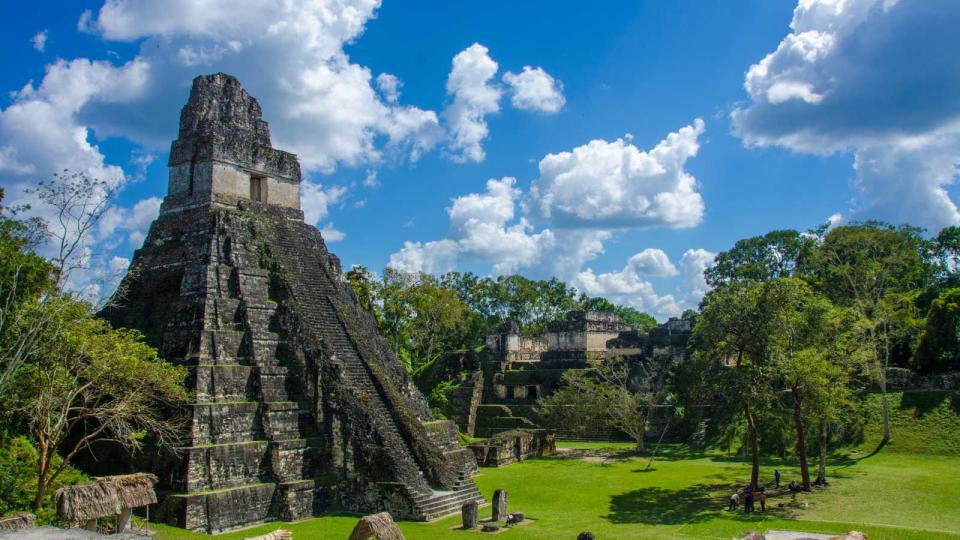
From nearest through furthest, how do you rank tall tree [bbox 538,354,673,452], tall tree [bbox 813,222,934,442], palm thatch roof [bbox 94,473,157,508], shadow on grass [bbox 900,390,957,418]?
palm thatch roof [bbox 94,473,157,508]
shadow on grass [bbox 900,390,957,418]
tall tree [bbox 538,354,673,452]
tall tree [bbox 813,222,934,442]

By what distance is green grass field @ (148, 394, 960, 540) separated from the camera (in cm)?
1370

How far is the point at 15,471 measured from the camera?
1238 cm

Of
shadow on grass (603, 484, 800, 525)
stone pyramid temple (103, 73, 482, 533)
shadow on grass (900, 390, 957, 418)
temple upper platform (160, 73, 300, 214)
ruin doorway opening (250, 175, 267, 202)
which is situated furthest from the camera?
shadow on grass (900, 390, 957, 418)

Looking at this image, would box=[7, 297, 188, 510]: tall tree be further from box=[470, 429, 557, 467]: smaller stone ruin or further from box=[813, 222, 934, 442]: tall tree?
box=[813, 222, 934, 442]: tall tree

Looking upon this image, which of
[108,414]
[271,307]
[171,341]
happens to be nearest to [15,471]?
[108,414]

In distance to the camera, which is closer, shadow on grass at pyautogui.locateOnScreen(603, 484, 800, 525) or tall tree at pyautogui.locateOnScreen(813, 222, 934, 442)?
shadow on grass at pyautogui.locateOnScreen(603, 484, 800, 525)

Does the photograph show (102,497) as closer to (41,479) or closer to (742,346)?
(41,479)

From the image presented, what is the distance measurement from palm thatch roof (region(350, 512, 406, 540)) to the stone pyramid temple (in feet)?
10.8

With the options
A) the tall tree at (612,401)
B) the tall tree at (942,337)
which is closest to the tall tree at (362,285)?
the tall tree at (612,401)

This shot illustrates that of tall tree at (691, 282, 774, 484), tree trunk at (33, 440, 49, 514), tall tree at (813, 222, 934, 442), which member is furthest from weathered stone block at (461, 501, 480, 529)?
tall tree at (813, 222, 934, 442)

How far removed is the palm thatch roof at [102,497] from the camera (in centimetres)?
1062

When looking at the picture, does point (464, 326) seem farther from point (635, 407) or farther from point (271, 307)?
point (271, 307)

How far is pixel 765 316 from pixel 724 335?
1.10 m

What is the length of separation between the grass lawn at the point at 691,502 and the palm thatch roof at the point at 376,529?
1801 millimetres
